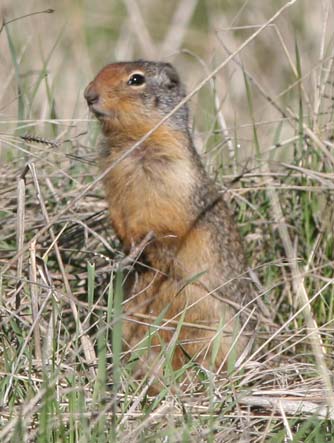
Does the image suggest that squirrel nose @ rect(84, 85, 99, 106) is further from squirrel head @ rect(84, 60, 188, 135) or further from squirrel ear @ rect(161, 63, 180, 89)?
squirrel ear @ rect(161, 63, 180, 89)

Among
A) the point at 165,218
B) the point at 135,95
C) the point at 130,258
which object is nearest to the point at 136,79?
the point at 135,95

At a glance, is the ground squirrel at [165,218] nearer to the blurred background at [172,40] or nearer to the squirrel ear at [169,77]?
the squirrel ear at [169,77]

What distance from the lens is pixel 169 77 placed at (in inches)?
177

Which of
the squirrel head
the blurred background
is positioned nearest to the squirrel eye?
the squirrel head

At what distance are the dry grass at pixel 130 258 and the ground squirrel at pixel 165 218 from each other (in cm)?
14

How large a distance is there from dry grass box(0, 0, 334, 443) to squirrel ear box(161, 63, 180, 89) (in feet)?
1.00

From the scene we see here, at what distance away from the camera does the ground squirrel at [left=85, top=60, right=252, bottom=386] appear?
4125 mm

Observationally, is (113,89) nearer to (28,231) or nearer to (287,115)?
(28,231)

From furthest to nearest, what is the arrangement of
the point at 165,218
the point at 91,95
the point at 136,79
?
the point at 136,79 → the point at 165,218 → the point at 91,95

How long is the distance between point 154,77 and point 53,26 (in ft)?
12.3

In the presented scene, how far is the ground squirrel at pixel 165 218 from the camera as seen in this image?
13.5 feet

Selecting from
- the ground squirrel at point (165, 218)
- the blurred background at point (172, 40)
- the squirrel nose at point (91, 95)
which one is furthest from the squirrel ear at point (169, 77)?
the blurred background at point (172, 40)

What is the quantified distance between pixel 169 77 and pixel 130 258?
1.26 metres

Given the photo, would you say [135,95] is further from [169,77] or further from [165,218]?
[165,218]
